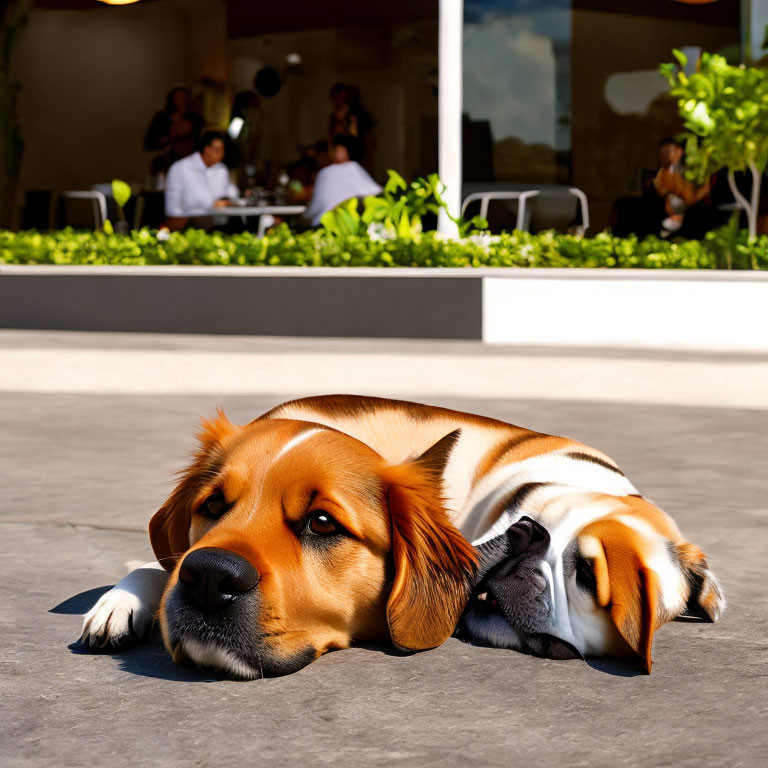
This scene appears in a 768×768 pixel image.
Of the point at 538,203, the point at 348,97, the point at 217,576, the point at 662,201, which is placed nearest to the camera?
the point at 217,576

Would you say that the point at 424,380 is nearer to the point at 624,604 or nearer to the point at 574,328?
the point at 574,328

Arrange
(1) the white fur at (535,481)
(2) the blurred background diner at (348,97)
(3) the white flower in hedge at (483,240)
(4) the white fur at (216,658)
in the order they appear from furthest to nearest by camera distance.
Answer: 1. (2) the blurred background diner at (348,97)
2. (3) the white flower in hedge at (483,240)
3. (1) the white fur at (535,481)
4. (4) the white fur at (216,658)

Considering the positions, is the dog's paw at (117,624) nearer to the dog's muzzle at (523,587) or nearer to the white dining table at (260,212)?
the dog's muzzle at (523,587)

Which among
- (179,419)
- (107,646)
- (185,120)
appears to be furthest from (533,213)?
(107,646)

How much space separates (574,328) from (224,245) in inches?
132

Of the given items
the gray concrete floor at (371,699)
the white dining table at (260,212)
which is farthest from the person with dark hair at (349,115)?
the gray concrete floor at (371,699)

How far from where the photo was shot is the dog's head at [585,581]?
2.90 m

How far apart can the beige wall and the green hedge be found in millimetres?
7102

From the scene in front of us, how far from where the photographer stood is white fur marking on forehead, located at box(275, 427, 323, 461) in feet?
9.80

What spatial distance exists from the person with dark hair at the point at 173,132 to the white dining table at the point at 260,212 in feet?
7.01

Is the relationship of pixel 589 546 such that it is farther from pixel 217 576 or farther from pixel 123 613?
pixel 123 613

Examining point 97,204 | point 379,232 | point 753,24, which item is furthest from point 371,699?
point 97,204

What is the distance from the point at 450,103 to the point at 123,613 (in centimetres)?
1079

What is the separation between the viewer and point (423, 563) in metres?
2.93
